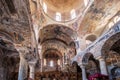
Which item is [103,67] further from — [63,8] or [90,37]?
[63,8]

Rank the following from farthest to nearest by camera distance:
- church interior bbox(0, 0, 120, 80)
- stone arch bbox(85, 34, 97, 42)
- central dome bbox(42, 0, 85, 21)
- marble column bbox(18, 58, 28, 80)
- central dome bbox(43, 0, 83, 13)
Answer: central dome bbox(43, 0, 83, 13) → central dome bbox(42, 0, 85, 21) → stone arch bbox(85, 34, 97, 42) → marble column bbox(18, 58, 28, 80) → church interior bbox(0, 0, 120, 80)

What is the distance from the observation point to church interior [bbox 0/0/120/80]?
27.6 ft

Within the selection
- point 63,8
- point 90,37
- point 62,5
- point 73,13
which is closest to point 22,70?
point 90,37

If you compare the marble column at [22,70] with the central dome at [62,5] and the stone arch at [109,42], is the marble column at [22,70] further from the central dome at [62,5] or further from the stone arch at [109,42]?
the central dome at [62,5]

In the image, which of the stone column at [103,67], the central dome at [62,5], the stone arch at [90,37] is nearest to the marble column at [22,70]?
the stone column at [103,67]

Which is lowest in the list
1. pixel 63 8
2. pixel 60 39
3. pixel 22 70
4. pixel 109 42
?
pixel 22 70

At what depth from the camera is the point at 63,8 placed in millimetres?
20203

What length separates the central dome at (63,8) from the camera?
18.4m

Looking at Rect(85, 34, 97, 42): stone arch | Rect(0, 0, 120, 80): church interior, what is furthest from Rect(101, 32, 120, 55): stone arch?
Rect(85, 34, 97, 42): stone arch

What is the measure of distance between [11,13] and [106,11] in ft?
38.0

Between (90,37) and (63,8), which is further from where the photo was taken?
(63,8)

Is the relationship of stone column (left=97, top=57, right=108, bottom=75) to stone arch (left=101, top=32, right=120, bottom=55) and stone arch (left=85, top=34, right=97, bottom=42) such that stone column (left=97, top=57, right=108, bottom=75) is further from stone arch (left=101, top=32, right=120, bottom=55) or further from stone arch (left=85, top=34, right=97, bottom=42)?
stone arch (left=85, top=34, right=97, bottom=42)

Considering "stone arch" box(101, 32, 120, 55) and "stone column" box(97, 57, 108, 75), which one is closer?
"stone column" box(97, 57, 108, 75)

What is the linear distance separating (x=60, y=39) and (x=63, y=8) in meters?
4.36
